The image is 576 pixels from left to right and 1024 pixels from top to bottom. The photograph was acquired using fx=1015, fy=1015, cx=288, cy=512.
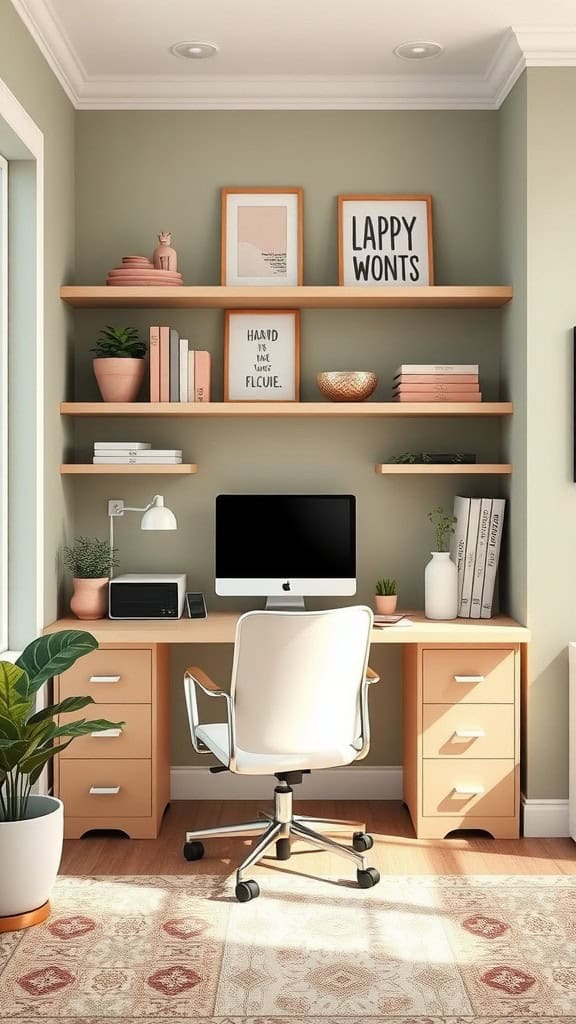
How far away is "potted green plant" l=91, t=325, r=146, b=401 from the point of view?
389 cm

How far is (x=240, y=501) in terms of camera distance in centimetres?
389

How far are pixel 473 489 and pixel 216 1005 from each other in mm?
2329

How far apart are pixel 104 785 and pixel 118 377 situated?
1.52 m

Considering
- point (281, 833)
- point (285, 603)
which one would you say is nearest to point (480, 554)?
point (285, 603)

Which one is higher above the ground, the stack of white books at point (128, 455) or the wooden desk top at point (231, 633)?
the stack of white books at point (128, 455)

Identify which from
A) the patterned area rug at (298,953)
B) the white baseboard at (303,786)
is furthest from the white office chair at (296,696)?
the white baseboard at (303,786)

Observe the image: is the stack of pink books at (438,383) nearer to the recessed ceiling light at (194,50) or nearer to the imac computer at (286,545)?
the imac computer at (286,545)

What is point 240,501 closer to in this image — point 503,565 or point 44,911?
point 503,565

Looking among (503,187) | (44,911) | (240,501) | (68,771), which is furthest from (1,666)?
(503,187)

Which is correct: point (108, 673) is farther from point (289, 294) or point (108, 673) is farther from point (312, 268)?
point (312, 268)

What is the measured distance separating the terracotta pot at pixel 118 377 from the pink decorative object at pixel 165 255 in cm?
37

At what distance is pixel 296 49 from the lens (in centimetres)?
376

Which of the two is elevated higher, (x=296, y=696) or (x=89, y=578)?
(x=89, y=578)

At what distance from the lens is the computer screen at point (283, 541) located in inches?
153
